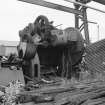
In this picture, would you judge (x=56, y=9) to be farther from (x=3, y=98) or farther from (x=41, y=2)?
(x=3, y=98)

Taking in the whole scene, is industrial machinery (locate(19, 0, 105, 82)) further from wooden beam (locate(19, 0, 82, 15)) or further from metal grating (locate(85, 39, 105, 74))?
wooden beam (locate(19, 0, 82, 15))

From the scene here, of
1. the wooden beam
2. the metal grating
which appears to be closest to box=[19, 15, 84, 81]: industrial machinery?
the metal grating

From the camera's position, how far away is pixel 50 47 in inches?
220

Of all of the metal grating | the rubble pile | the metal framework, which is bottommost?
the rubble pile

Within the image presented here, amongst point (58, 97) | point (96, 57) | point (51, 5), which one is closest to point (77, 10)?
point (51, 5)

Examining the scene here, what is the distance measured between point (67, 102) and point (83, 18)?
765 cm

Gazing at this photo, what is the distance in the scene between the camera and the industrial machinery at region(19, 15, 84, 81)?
510cm

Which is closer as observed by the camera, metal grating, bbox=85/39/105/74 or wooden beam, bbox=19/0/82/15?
metal grating, bbox=85/39/105/74

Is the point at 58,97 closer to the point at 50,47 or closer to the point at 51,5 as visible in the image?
the point at 50,47

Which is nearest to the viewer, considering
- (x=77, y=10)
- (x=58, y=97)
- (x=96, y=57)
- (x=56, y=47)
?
(x=58, y=97)

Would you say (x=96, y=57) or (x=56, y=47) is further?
(x=96, y=57)

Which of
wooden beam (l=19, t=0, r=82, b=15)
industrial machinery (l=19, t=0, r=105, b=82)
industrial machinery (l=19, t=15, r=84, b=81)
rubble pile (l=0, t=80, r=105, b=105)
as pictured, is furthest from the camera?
wooden beam (l=19, t=0, r=82, b=15)

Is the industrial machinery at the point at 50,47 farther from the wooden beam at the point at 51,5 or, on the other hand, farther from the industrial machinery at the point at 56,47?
the wooden beam at the point at 51,5

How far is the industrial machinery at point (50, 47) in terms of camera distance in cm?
510
